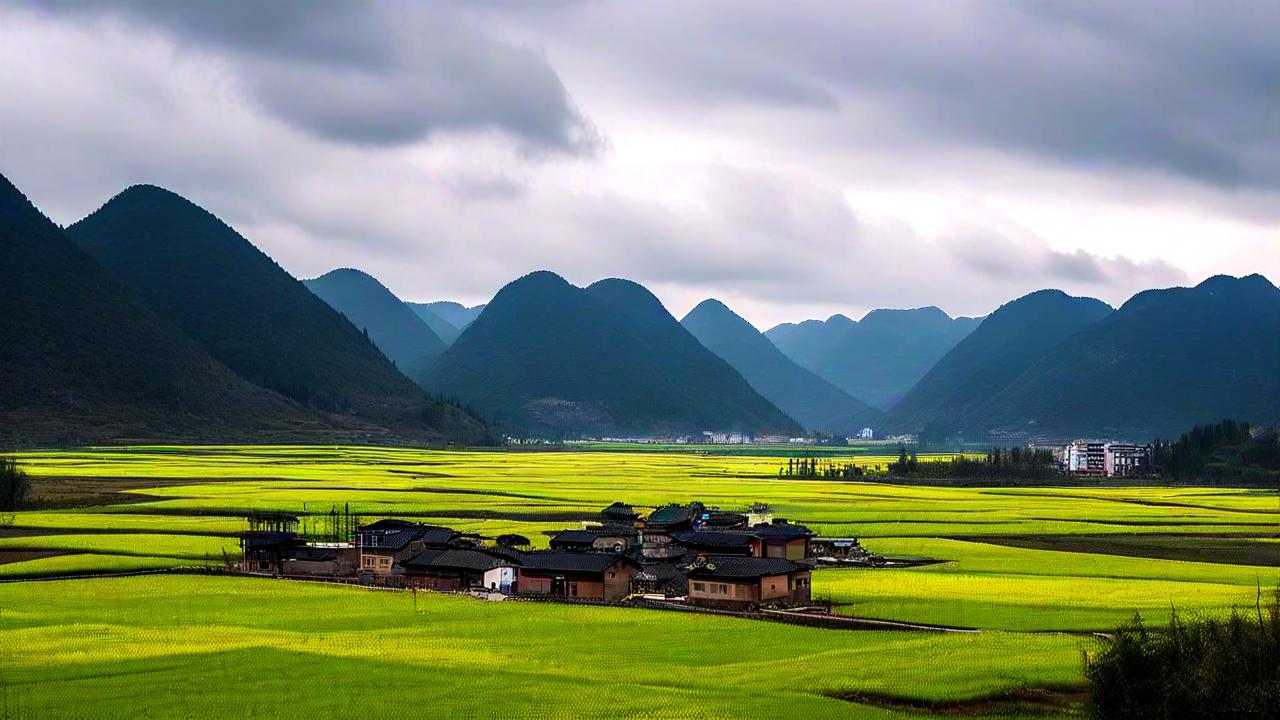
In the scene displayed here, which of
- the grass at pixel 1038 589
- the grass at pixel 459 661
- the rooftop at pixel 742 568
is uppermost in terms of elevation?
the rooftop at pixel 742 568

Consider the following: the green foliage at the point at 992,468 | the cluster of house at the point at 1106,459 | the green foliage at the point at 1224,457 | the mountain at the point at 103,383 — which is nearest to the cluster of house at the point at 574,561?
the green foliage at the point at 992,468

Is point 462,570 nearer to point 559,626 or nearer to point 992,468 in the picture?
point 559,626

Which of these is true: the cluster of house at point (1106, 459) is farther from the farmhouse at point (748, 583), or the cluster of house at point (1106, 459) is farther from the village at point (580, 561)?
the farmhouse at point (748, 583)

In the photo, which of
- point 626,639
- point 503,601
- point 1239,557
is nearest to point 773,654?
point 626,639

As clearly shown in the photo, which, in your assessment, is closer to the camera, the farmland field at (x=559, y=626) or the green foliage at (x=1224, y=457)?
the farmland field at (x=559, y=626)

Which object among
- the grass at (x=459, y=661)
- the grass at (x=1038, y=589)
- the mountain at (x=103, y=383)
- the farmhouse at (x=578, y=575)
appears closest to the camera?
the grass at (x=459, y=661)

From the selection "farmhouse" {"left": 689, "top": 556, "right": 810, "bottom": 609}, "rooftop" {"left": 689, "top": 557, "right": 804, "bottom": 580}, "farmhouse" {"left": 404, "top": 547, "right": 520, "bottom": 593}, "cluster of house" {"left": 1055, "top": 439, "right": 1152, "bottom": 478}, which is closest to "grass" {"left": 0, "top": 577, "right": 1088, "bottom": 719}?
"farmhouse" {"left": 689, "top": 556, "right": 810, "bottom": 609}

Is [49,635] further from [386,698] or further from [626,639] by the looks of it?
[626,639]
